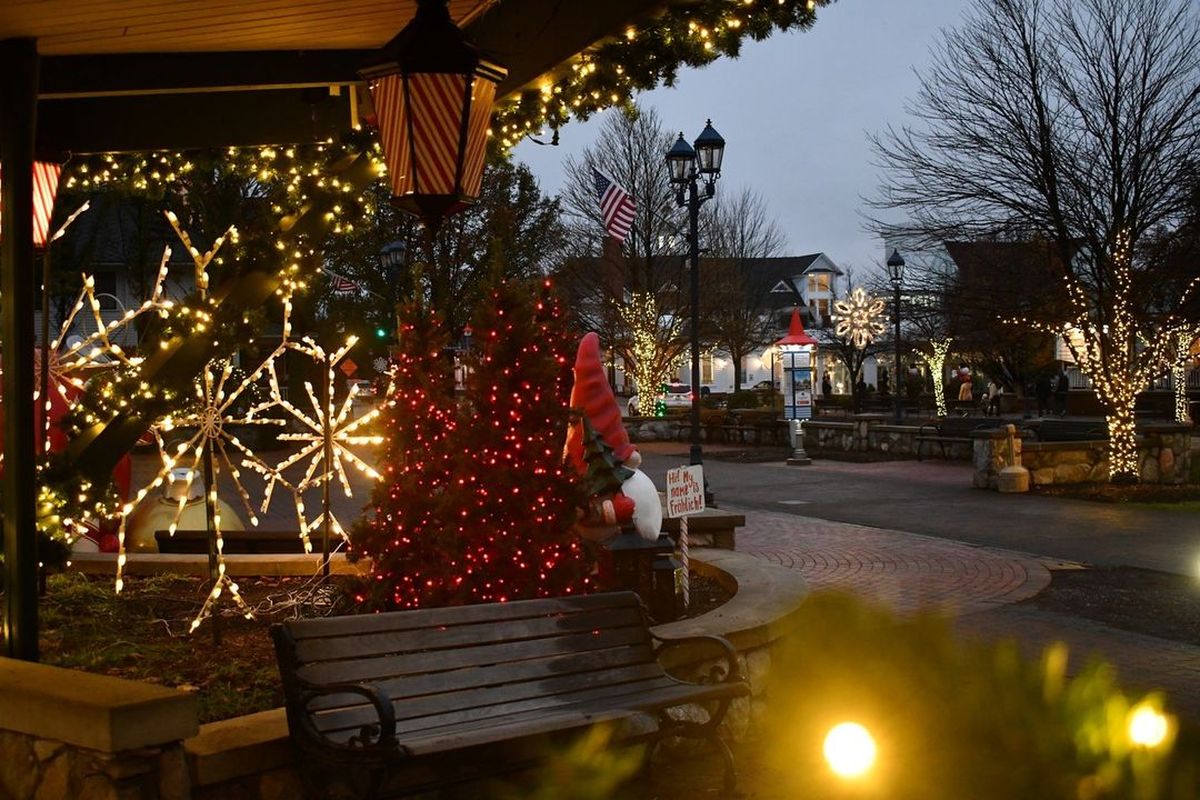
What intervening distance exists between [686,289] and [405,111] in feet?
132

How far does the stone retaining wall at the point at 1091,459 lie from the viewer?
20.0 m

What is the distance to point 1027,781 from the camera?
229 inches

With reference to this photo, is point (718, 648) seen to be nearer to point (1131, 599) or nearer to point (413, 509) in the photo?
point (413, 509)

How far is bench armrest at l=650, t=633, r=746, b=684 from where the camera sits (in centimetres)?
571

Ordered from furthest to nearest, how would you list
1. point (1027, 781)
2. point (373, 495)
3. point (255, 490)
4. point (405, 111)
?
1. point (255, 490)
2. point (373, 495)
3. point (1027, 781)
4. point (405, 111)

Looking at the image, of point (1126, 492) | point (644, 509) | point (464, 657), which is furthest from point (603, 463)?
point (1126, 492)

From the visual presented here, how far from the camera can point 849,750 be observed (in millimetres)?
5562

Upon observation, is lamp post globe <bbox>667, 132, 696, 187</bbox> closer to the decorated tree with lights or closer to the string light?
the string light

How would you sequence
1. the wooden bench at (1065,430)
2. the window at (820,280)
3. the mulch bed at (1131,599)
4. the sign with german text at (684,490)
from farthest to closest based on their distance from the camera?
the window at (820,280) → the wooden bench at (1065,430) → the mulch bed at (1131,599) → the sign with german text at (684,490)

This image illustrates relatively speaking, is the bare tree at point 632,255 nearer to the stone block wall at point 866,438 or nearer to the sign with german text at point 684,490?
the stone block wall at point 866,438

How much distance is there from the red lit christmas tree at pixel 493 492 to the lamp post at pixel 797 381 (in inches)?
798

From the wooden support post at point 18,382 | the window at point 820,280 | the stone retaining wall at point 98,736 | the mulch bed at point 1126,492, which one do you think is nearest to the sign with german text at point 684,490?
the wooden support post at point 18,382

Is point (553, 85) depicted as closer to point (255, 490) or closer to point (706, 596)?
point (706, 596)

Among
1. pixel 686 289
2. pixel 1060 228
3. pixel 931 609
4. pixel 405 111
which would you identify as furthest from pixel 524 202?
pixel 405 111
